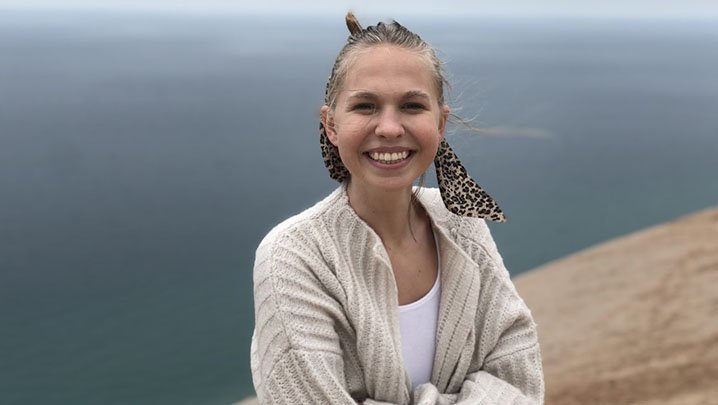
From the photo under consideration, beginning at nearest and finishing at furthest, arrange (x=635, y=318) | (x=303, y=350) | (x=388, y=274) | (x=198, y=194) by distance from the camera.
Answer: (x=303, y=350), (x=388, y=274), (x=635, y=318), (x=198, y=194)

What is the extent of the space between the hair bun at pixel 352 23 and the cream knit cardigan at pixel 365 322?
1.11 ft

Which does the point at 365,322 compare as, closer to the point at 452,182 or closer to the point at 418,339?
the point at 418,339

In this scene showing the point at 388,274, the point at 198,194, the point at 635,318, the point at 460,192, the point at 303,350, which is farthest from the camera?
the point at 198,194

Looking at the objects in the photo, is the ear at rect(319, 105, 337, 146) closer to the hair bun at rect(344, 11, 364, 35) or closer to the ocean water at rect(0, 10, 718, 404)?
the hair bun at rect(344, 11, 364, 35)

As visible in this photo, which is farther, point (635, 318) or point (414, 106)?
point (635, 318)

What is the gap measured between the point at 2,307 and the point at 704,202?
→ 1897 centimetres

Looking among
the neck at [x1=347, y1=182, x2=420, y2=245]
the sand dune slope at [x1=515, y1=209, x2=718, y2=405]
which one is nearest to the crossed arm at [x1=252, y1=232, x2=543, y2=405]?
the neck at [x1=347, y1=182, x2=420, y2=245]

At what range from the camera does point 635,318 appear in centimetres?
773

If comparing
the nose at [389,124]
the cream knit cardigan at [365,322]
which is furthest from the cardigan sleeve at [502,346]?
the nose at [389,124]

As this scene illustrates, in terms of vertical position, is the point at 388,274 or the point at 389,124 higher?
the point at 389,124

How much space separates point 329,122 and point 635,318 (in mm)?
7016

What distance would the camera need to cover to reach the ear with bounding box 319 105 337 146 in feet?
4.91

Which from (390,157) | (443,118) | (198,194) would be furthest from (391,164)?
(198,194)

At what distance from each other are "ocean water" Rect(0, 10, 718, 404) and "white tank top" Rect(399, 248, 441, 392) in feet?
1.54
